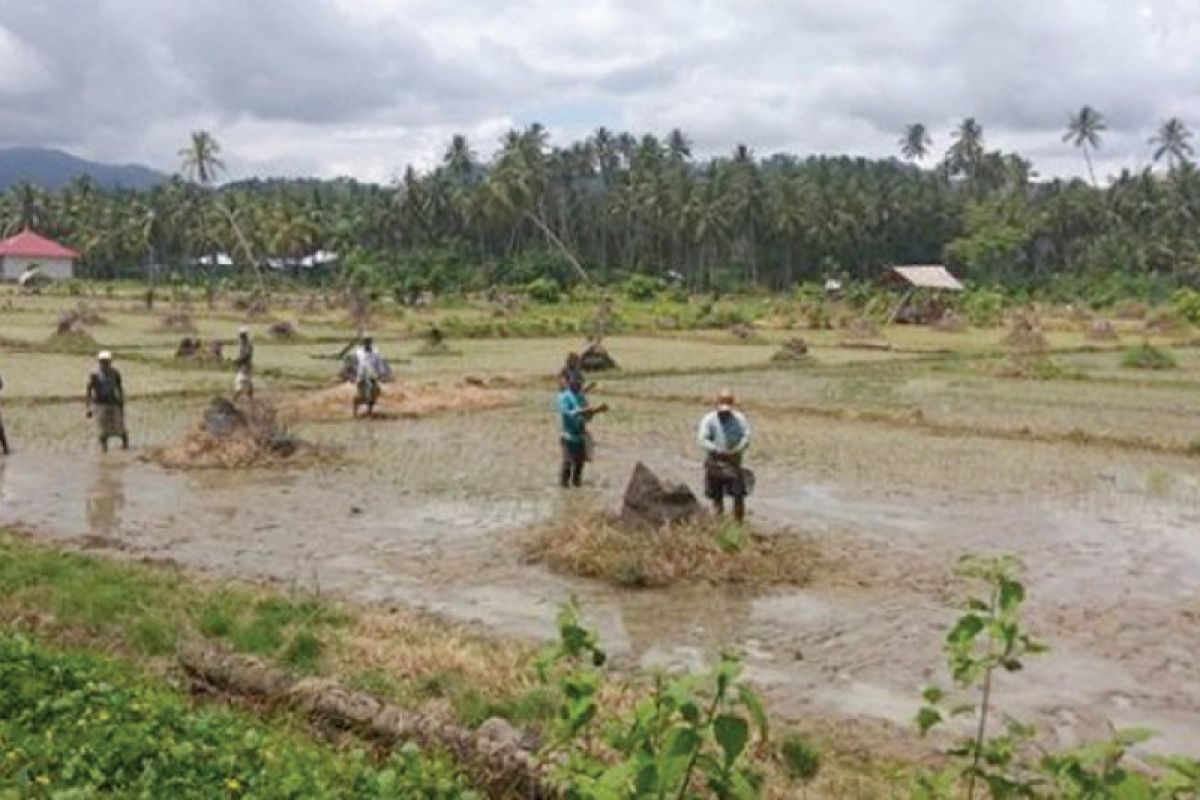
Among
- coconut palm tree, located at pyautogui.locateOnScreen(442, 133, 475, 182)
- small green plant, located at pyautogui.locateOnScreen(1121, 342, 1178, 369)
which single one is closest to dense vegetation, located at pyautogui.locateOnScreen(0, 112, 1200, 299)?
coconut palm tree, located at pyautogui.locateOnScreen(442, 133, 475, 182)

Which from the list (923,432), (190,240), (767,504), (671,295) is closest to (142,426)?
(767,504)

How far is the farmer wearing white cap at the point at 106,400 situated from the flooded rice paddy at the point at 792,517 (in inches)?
16.2

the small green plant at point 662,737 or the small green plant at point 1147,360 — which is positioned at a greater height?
the small green plant at point 662,737

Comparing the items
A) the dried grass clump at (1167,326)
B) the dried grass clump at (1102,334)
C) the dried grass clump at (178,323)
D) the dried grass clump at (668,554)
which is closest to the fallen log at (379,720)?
the dried grass clump at (668,554)

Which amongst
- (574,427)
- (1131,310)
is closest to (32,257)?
(1131,310)

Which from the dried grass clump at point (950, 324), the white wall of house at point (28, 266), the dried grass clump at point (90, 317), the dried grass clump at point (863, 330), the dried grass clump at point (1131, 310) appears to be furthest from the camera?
the white wall of house at point (28, 266)

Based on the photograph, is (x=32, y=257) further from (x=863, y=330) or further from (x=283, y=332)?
(x=863, y=330)

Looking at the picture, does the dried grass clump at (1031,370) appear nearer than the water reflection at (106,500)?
No

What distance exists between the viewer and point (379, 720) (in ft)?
22.2

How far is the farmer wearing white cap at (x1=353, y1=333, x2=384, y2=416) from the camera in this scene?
21109 millimetres

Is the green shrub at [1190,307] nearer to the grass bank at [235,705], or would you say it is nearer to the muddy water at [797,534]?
the muddy water at [797,534]

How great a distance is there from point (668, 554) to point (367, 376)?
11276 millimetres

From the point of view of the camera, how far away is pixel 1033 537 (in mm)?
13430

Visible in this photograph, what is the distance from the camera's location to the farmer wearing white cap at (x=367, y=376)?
69.3 feet
